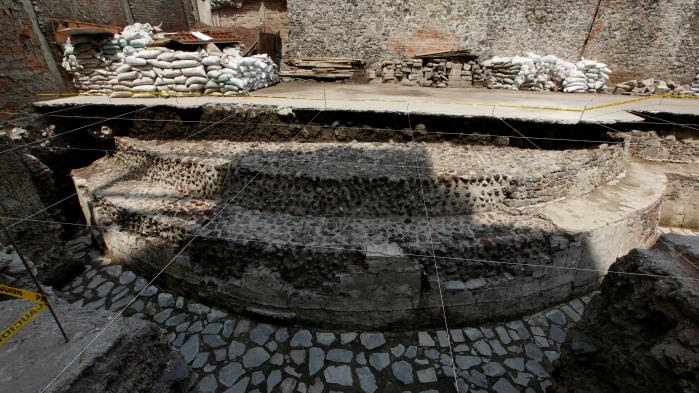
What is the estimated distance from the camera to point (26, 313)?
2.23 meters

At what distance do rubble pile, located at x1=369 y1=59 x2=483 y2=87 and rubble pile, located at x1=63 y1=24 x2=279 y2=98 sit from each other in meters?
5.88

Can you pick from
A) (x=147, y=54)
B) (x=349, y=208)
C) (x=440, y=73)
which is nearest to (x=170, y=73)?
(x=147, y=54)

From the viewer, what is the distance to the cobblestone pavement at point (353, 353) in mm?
3527

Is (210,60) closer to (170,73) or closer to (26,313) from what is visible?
(170,73)

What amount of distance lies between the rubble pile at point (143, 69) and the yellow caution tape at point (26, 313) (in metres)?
6.24

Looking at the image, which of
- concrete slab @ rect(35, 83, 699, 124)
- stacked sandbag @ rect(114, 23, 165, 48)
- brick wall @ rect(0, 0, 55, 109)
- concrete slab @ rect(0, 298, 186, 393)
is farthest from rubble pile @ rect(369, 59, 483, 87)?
concrete slab @ rect(0, 298, 186, 393)

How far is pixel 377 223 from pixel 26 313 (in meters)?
3.59

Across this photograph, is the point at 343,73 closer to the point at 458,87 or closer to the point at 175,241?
the point at 458,87

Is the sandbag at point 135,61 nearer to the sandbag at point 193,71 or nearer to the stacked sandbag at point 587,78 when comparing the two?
the sandbag at point 193,71

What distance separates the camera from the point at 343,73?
1077 cm

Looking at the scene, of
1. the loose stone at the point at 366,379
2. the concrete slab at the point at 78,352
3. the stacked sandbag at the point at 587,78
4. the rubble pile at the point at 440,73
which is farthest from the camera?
the rubble pile at the point at 440,73

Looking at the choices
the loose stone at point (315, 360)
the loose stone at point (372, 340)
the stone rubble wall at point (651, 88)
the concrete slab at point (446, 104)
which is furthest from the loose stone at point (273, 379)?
the stone rubble wall at point (651, 88)

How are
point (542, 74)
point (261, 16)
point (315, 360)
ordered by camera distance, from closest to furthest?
point (315, 360), point (542, 74), point (261, 16)

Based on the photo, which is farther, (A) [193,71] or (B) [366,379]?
(A) [193,71]
